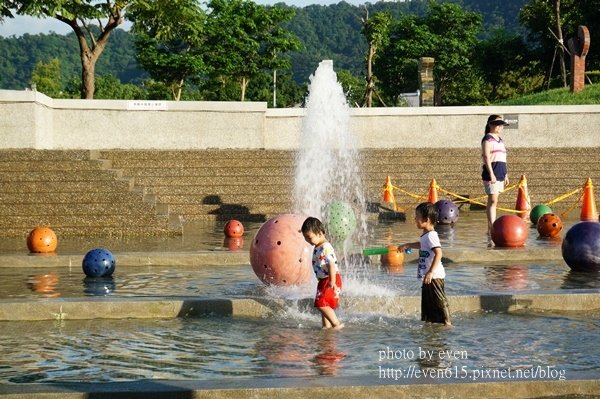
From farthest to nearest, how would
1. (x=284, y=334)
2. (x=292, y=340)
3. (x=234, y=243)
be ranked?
1. (x=234, y=243)
2. (x=284, y=334)
3. (x=292, y=340)

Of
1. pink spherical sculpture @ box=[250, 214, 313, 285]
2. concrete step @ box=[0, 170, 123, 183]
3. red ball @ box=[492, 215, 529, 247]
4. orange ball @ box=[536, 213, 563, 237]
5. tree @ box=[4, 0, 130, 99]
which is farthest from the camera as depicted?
tree @ box=[4, 0, 130, 99]

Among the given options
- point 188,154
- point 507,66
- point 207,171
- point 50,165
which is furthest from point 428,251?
point 507,66

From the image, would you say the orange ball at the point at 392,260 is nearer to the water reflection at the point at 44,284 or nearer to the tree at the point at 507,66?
the water reflection at the point at 44,284

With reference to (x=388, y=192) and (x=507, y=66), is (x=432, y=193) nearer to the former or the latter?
(x=388, y=192)

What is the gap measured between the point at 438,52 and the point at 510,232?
234 feet

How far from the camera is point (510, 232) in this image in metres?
16.2

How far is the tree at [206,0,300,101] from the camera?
69.8 metres

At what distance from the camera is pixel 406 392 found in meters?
7.16

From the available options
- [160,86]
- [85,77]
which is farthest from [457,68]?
[85,77]

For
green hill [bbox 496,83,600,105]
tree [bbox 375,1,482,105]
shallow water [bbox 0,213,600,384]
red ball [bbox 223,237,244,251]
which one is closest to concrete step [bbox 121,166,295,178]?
red ball [bbox 223,237,244,251]

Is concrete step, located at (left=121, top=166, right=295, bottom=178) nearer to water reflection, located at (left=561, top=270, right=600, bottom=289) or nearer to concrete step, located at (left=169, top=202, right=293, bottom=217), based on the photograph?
concrete step, located at (left=169, top=202, right=293, bottom=217)

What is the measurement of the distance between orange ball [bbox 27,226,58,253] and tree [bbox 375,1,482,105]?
70417mm

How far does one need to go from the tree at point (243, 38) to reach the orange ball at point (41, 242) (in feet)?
172

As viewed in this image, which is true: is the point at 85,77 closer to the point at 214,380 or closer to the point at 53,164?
the point at 53,164
